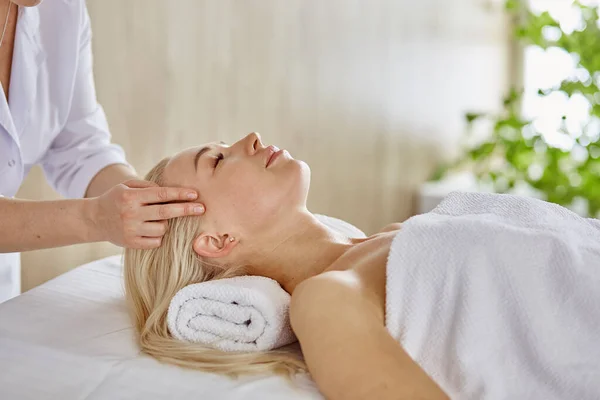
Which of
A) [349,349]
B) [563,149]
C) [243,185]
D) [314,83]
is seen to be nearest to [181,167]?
[243,185]

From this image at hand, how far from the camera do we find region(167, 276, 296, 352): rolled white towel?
1381mm

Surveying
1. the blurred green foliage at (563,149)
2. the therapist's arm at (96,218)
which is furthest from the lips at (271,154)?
the blurred green foliage at (563,149)

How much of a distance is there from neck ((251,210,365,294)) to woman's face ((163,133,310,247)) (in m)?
0.03

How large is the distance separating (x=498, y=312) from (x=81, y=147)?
3.86 feet

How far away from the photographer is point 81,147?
6.44 feet

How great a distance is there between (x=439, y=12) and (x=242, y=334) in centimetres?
290

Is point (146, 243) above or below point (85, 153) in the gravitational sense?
below

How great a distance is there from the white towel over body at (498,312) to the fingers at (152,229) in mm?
449

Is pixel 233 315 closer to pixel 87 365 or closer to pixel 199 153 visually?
pixel 87 365

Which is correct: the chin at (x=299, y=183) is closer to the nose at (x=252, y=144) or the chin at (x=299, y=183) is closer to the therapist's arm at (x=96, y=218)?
the nose at (x=252, y=144)

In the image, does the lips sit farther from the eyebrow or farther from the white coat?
the white coat

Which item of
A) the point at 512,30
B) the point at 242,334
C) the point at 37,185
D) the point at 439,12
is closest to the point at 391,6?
the point at 439,12

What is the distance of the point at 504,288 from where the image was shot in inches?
51.5

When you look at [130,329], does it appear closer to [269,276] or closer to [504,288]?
[269,276]
